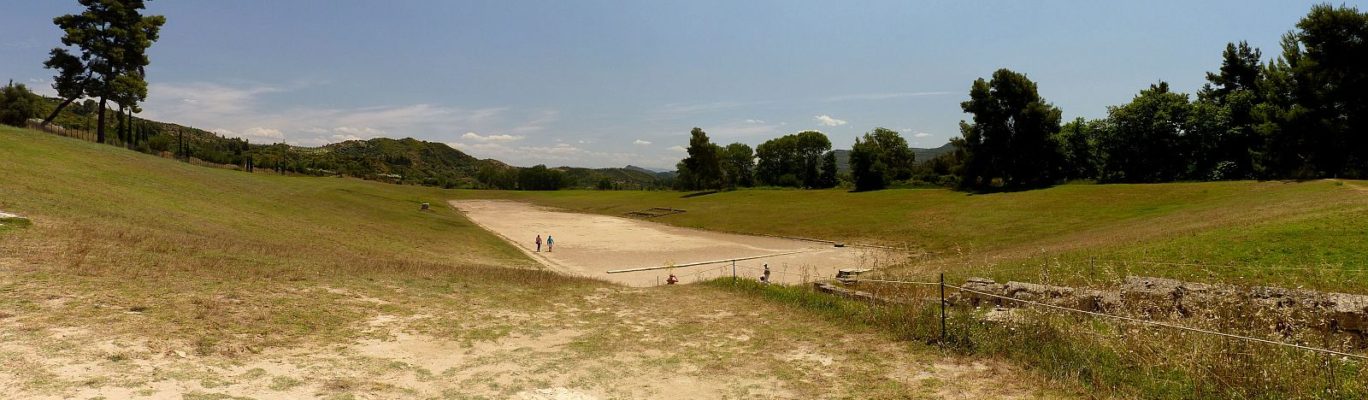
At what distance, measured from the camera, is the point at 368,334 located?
30.2 ft

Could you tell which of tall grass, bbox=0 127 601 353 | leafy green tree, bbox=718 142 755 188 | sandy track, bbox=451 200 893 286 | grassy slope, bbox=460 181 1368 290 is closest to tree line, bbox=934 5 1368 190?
grassy slope, bbox=460 181 1368 290

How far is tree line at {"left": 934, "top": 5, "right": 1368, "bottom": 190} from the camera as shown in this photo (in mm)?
33812

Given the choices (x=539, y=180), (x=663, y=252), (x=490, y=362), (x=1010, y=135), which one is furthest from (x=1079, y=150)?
(x=539, y=180)

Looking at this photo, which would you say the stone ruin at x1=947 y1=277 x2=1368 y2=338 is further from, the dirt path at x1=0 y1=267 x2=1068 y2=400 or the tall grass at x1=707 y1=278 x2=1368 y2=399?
the dirt path at x1=0 y1=267 x2=1068 y2=400

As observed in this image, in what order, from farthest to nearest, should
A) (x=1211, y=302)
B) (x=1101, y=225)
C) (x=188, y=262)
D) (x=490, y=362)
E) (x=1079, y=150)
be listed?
(x=1079, y=150)
(x=1101, y=225)
(x=188, y=262)
(x=1211, y=302)
(x=490, y=362)

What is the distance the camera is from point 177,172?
39062mm

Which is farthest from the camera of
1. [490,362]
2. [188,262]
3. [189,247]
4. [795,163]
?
[795,163]

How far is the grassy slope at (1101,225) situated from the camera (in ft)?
46.4

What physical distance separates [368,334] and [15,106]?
69047mm

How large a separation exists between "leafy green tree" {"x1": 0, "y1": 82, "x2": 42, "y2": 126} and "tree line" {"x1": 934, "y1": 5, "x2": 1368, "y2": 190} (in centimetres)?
9257

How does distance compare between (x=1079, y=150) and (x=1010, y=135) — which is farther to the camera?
(x=1079, y=150)

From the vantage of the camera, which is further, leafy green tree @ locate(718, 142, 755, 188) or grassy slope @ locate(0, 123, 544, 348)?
leafy green tree @ locate(718, 142, 755, 188)

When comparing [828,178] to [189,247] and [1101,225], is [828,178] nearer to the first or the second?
[1101,225]

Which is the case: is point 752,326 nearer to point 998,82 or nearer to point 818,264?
point 818,264
